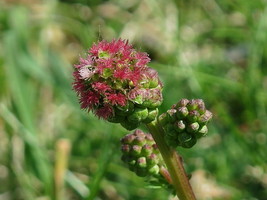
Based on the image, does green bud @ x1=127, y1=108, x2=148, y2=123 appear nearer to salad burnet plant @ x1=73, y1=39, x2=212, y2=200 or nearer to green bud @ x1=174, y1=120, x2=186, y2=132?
salad burnet plant @ x1=73, y1=39, x2=212, y2=200

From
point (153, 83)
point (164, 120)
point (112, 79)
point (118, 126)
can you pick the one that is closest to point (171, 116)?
point (164, 120)

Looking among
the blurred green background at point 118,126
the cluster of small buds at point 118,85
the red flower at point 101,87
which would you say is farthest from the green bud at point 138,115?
the blurred green background at point 118,126

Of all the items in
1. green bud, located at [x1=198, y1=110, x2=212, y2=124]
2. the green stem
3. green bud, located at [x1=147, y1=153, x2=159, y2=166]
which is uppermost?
green bud, located at [x1=198, y1=110, x2=212, y2=124]

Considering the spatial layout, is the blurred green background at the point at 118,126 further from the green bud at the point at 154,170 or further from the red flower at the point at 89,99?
the red flower at the point at 89,99

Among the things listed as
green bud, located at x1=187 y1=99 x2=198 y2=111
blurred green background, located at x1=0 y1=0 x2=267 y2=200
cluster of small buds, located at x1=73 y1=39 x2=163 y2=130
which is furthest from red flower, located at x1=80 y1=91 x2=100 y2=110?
blurred green background, located at x1=0 y1=0 x2=267 y2=200

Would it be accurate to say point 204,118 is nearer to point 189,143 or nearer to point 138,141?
point 189,143

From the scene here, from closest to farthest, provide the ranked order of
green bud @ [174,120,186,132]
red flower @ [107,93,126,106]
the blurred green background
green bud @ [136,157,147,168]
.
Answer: red flower @ [107,93,126,106]
green bud @ [174,120,186,132]
green bud @ [136,157,147,168]
the blurred green background
